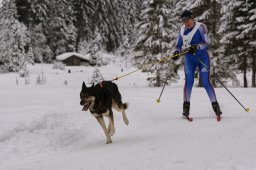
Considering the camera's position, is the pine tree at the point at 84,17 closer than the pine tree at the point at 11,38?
No

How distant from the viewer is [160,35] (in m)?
29.6

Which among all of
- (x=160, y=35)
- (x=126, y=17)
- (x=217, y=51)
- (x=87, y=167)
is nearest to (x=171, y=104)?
(x=87, y=167)

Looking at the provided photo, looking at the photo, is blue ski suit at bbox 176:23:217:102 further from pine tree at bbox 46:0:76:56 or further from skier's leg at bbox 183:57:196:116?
pine tree at bbox 46:0:76:56

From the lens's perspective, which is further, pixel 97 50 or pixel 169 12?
pixel 97 50

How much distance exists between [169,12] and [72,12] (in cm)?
4600

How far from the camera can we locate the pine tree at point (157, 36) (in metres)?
29.2

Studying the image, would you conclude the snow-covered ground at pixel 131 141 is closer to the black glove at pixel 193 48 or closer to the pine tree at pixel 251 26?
the black glove at pixel 193 48

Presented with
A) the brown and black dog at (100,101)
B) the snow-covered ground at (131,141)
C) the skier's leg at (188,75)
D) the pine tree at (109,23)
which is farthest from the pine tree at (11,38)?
the brown and black dog at (100,101)

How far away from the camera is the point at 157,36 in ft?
98.6

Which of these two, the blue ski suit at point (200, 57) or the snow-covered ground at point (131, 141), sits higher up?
the blue ski suit at point (200, 57)

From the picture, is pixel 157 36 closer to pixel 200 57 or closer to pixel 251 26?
pixel 251 26

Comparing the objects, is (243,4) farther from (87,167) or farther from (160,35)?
(87,167)

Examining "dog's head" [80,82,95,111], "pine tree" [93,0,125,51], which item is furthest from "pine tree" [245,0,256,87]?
"pine tree" [93,0,125,51]

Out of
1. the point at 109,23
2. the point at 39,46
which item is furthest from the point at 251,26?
the point at 109,23
